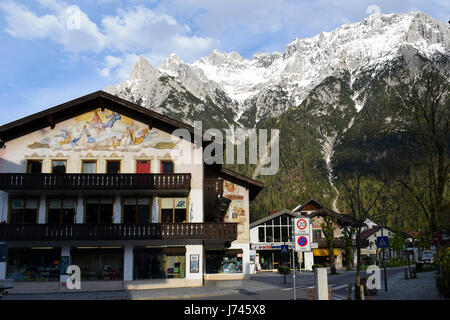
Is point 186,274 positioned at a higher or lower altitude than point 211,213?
lower

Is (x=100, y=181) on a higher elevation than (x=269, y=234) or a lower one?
higher

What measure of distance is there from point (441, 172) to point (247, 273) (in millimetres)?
25410

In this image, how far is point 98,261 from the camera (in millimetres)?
33281

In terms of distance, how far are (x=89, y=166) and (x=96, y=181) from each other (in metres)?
2.42

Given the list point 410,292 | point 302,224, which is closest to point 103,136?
point 302,224

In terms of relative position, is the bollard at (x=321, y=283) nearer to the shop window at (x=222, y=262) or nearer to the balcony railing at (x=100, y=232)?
the balcony railing at (x=100, y=232)

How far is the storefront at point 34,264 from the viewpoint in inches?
1293

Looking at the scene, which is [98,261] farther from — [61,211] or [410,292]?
[410,292]

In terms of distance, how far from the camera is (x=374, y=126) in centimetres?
2791

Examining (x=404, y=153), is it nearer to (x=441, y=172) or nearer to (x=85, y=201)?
(x=441, y=172)

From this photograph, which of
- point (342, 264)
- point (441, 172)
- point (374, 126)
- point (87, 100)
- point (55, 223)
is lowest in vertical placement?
point (342, 264)

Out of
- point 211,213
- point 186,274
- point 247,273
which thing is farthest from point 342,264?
point 186,274
